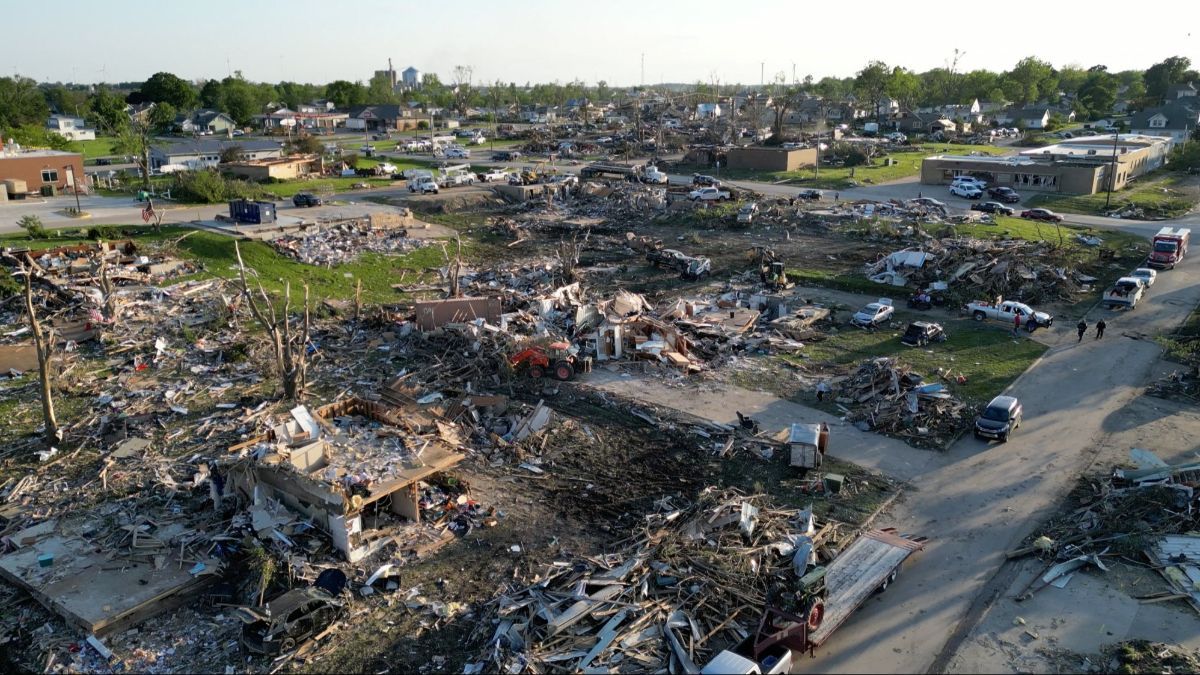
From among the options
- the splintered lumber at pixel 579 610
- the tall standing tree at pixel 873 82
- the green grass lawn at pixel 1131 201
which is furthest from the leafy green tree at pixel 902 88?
the splintered lumber at pixel 579 610

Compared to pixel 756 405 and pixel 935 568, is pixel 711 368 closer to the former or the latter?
pixel 756 405

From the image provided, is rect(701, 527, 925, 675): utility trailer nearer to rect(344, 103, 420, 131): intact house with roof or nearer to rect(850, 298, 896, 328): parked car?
rect(850, 298, 896, 328): parked car

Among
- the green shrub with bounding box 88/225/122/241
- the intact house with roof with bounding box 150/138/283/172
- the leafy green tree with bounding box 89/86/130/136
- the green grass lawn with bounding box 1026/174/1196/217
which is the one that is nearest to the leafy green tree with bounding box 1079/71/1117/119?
the green grass lawn with bounding box 1026/174/1196/217

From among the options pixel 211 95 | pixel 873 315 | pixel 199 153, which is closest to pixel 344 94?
pixel 211 95

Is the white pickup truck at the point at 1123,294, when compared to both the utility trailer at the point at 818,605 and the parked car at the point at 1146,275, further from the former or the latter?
the utility trailer at the point at 818,605

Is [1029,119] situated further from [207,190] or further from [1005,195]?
[207,190]

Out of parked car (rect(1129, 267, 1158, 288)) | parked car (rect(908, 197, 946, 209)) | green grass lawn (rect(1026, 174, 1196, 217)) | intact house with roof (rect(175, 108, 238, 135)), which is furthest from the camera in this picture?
intact house with roof (rect(175, 108, 238, 135))
